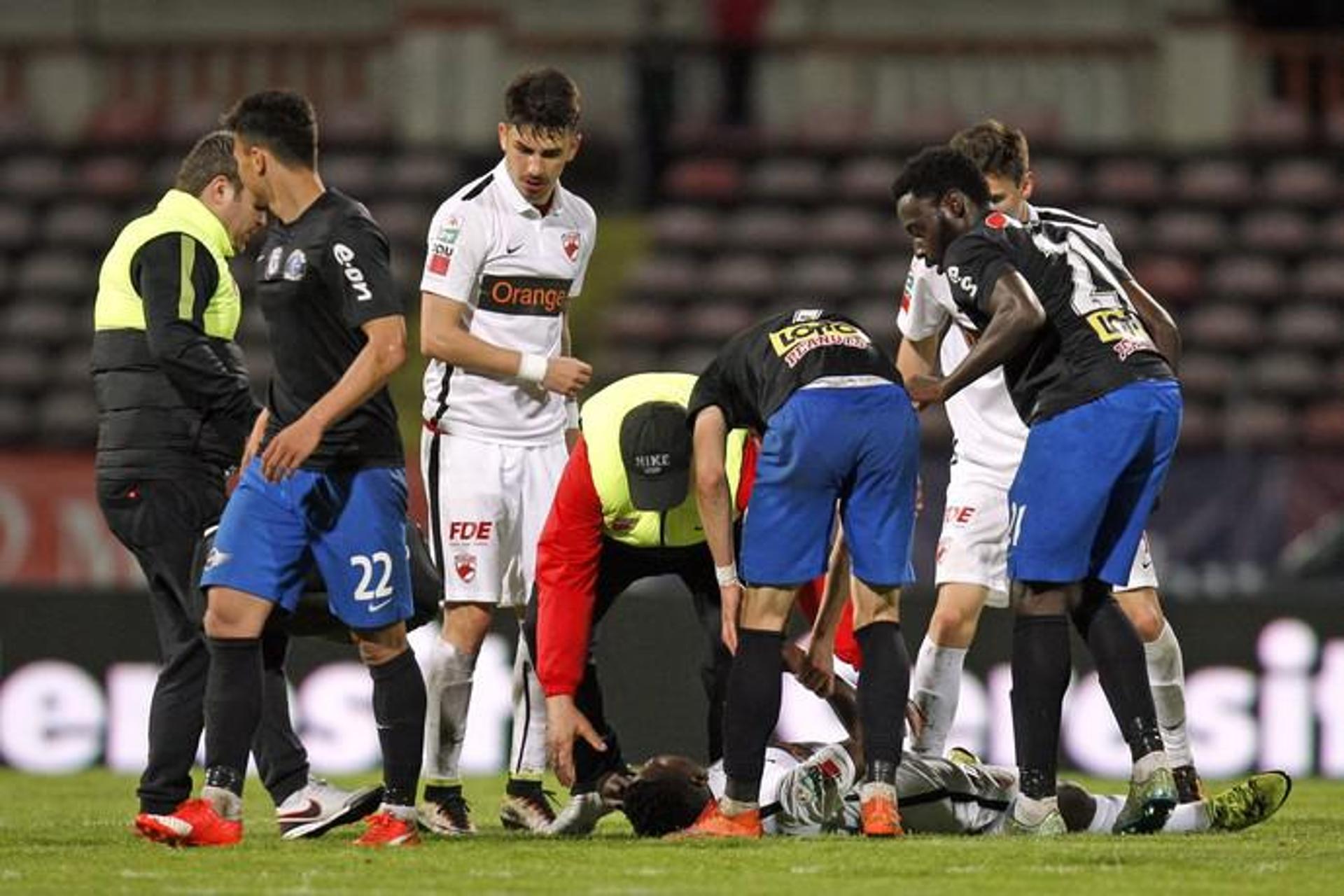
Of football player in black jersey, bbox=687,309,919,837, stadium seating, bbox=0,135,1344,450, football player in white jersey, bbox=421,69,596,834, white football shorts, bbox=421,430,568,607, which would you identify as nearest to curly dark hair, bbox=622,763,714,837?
football player in black jersey, bbox=687,309,919,837

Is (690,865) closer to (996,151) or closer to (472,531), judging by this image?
(472,531)

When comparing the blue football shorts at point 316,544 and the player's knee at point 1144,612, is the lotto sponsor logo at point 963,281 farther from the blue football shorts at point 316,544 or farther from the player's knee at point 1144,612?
the blue football shorts at point 316,544

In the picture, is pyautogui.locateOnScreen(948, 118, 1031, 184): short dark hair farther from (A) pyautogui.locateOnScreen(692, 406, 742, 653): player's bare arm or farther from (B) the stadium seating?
(B) the stadium seating

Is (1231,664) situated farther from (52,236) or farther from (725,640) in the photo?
(52,236)

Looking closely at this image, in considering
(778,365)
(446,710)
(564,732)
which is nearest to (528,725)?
(446,710)

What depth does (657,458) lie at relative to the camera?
7934 millimetres

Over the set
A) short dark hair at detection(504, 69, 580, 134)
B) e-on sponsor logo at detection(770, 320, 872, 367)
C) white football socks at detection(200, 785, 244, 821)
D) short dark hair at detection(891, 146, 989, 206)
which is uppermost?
short dark hair at detection(504, 69, 580, 134)

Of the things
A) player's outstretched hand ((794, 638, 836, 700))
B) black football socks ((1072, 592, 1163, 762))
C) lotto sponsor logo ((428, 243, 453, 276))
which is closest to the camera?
black football socks ((1072, 592, 1163, 762))

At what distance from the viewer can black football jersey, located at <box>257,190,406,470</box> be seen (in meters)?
7.61

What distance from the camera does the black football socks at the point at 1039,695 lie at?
7941 mm

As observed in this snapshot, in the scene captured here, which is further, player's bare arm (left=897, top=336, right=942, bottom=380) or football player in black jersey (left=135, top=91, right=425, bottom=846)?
player's bare arm (left=897, top=336, right=942, bottom=380)

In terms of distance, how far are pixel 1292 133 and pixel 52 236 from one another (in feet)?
31.2

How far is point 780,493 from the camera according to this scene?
25.5 ft

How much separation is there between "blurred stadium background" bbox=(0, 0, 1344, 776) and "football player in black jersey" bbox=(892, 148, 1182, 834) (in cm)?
633
